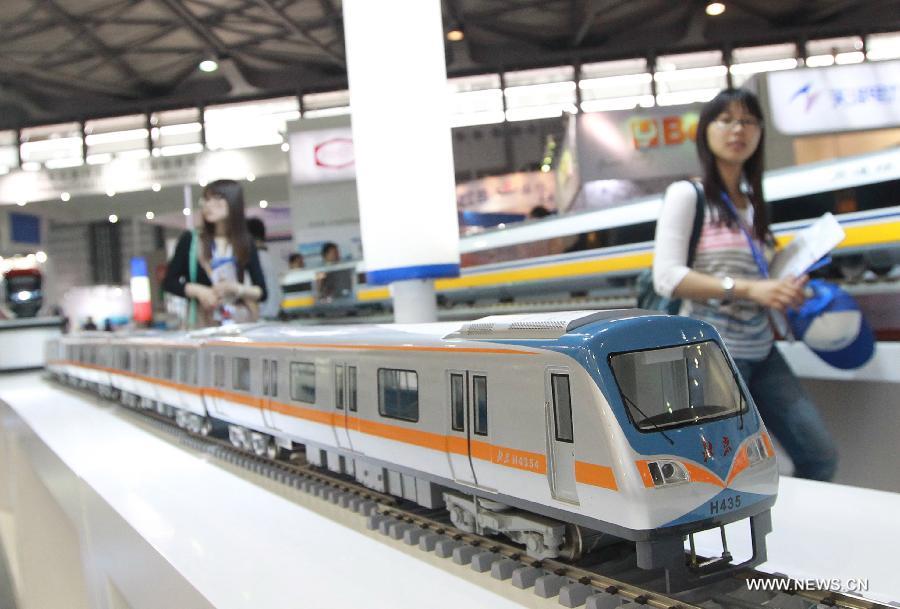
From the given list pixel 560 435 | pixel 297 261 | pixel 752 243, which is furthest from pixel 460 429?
pixel 297 261

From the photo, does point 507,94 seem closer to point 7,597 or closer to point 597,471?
point 7,597

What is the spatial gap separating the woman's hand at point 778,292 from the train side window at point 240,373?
4.07 m

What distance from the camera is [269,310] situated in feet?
30.4

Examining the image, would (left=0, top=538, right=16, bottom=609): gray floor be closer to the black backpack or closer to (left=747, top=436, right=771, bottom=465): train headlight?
the black backpack

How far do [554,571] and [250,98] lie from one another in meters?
31.9

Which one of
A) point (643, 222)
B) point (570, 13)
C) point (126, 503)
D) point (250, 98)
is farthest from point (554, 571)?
point (250, 98)

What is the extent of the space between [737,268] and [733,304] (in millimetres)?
189

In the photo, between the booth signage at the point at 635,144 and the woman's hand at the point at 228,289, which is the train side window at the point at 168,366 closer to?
the woman's hand at the point at 228,289

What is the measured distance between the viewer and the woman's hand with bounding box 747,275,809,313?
411 cm

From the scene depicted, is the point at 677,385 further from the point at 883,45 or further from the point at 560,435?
the point at 883,45

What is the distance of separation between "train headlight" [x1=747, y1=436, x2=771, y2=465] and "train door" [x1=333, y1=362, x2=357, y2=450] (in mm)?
2471

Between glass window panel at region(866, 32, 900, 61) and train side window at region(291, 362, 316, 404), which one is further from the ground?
glass window panel at region(866, 32, 900, 61)

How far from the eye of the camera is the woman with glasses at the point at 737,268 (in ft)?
14.3

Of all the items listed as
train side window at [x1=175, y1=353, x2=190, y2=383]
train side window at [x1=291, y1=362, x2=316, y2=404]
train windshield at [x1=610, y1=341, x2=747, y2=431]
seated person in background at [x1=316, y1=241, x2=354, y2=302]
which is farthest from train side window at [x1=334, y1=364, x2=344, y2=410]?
seated person in background at [x1=316, y1=241, x2=354, y2=302]
